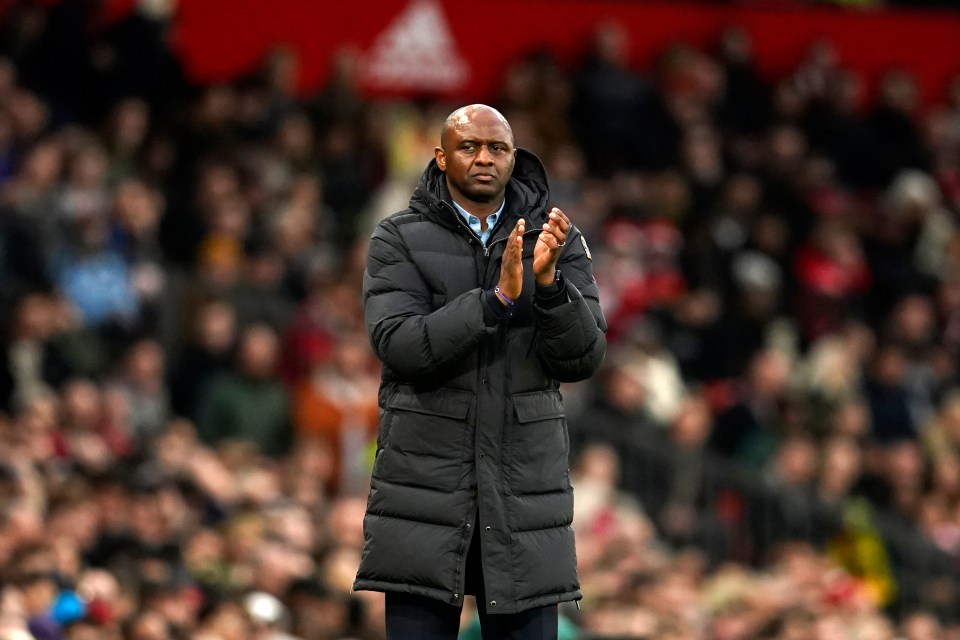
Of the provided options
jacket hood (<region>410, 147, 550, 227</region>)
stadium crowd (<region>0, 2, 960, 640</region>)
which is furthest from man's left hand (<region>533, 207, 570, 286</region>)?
stadium crowd (<region>0, 2, 960, 640</region>)

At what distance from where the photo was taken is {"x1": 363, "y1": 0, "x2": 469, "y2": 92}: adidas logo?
17.7 metres

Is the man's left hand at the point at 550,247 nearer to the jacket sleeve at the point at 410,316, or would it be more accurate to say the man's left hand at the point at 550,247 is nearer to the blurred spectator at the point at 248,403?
the jacket sleeve at the point at 410,316

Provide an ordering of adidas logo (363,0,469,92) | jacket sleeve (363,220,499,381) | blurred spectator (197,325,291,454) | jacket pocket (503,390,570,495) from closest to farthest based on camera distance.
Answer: jacket sleeve (363,220,499,381) < jacket pocket (503,390,570,495) < blurred spectator (197,325,291,454) < adidas logo (363,0,469,92)

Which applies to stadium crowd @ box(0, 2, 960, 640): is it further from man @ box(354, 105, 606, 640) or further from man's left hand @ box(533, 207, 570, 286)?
man's left hand @ box(533, 207, 570, 286)

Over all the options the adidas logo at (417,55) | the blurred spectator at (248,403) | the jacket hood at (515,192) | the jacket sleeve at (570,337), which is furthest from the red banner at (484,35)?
the jacket sleeve at (570,337)

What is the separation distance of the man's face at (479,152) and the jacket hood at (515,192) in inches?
3.1

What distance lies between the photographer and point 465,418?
538cm

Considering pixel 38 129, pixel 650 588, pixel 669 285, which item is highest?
pixel 38 129

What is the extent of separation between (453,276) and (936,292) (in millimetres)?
12882

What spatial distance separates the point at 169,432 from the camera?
11703 mm

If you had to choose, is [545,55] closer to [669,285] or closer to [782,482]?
[669,285]

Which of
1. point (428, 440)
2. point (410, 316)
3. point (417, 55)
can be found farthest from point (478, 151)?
point (417, 55)

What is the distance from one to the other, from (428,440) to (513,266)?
533 mm

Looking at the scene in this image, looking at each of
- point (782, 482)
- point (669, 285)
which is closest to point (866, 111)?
point (669, 285)
